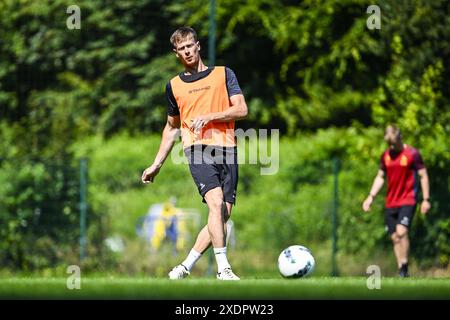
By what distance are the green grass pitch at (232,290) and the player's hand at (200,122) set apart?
4.28ft

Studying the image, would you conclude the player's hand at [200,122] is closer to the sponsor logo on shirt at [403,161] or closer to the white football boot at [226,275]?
the white football boot at [226,275]

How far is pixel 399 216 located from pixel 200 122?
527 cm

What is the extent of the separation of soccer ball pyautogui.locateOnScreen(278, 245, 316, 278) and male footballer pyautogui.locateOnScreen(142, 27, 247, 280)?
2.81ft

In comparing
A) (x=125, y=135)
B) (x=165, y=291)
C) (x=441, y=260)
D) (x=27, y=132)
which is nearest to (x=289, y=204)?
(x=441, y=260)

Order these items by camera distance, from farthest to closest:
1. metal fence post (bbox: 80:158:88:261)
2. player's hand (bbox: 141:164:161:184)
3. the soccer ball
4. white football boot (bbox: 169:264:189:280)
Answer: metal fence post (bbox: 80:158:88:261), the soccer ball, player's hand (bbox: 141:164:161:184), white football boot (bbox: 169:264:189:280)

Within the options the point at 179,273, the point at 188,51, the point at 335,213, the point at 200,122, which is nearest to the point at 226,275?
the point at 179,273

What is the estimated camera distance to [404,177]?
1330 centimetres

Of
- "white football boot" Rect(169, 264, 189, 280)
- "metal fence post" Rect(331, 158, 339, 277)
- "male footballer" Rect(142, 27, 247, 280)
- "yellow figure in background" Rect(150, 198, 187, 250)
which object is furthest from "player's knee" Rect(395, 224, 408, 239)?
"yellow figure in background" Rect(150, 198, 187, 250)

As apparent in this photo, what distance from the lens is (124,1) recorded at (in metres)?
19.3

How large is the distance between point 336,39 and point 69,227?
867 centimetres

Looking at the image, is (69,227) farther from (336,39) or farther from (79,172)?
(336,39)

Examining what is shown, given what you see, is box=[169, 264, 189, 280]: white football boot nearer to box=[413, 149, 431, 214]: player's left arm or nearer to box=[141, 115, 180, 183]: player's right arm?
box=[141, 115, 180, 183]: player's right arm

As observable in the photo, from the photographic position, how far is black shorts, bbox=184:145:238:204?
29.9 feet

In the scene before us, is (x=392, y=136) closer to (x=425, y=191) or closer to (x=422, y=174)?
(x=422, y=174)
